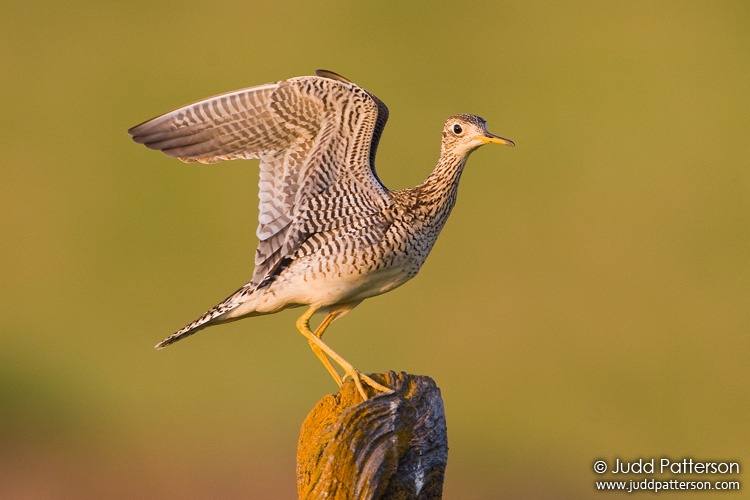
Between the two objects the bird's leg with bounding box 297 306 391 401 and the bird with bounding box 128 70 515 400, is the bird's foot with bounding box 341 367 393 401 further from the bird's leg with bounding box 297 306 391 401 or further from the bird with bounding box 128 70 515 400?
the bird with bounding box 128 70 515 400

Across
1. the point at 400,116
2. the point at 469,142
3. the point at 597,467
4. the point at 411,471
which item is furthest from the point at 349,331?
the point at 411,471

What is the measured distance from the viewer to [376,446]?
774 cm

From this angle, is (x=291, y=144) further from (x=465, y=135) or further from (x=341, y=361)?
(x=341, y=361)

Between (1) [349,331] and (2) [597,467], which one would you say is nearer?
(2) [597,467]

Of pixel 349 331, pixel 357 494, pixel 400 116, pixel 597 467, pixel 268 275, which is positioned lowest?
pixel 357 494

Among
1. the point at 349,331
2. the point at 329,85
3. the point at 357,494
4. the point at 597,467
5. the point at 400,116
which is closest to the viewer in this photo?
the point at 357,494

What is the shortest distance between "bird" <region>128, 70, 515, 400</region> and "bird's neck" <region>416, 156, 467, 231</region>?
37mm

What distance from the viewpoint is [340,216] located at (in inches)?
405

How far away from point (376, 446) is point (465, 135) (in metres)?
3.62

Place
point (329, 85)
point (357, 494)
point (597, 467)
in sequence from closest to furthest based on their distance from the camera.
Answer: point (357, 494), point (329, 85), point (597, 467)

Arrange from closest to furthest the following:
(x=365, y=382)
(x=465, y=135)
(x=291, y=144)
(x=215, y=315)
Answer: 1. (x=365, y=382)
2. (x=215, y=315)
3. (x=291, y=144)
4. (x=465, y=135)

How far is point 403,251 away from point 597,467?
4312 millimetres

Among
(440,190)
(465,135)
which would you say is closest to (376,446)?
(440,190)

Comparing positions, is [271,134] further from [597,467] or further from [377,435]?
[597,467]
